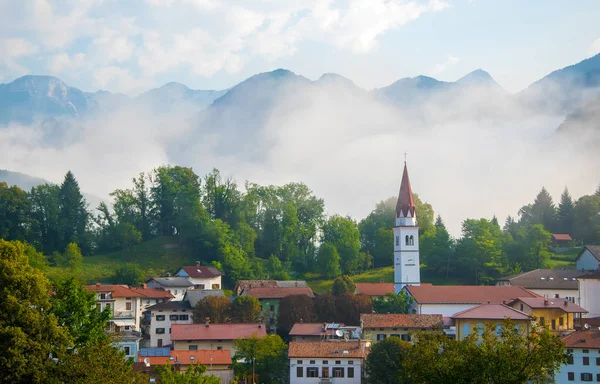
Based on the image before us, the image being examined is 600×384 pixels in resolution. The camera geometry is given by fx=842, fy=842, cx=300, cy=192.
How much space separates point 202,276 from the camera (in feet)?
303

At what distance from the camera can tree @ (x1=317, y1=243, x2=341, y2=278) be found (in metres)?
101

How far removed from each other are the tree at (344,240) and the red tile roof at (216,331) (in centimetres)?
3680

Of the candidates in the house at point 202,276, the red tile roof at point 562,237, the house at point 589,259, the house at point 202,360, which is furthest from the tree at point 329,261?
the house at point 202,360

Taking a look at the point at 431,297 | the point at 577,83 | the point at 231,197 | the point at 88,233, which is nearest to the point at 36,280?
the point at 431,297

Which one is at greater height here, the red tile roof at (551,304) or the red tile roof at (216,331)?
the red tile roof at (551,304)

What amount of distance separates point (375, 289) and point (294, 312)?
52.4ft

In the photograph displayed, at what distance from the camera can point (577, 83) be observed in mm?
175125

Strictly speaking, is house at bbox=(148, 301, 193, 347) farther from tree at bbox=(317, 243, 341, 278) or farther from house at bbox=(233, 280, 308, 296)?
tree at bbox=(317, 243, 341, 278)

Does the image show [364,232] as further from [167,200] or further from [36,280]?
[36,280]

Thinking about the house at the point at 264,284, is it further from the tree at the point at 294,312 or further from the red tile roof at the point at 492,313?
the red tile roof at the point at 492,313

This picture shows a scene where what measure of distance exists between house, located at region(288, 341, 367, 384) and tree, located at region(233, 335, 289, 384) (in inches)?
29.6

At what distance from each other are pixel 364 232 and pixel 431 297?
132 feet

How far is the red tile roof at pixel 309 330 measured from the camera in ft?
221

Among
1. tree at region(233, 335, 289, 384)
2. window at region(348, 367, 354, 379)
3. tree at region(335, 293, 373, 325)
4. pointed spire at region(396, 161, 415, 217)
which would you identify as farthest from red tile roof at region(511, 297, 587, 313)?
tree at region(233, 335, 289, 384)
